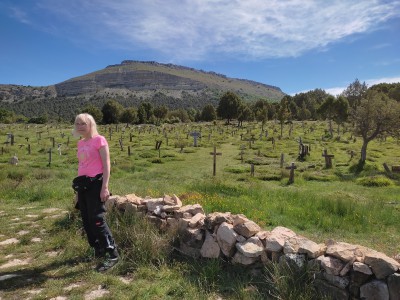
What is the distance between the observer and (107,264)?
510 cm

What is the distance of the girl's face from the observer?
503cm

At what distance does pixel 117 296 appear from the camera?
14.1ft

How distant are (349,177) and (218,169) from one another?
296 inches

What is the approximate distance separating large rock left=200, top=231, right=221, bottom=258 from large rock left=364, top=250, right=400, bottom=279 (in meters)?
2.16

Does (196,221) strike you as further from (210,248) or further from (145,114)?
(145,114)

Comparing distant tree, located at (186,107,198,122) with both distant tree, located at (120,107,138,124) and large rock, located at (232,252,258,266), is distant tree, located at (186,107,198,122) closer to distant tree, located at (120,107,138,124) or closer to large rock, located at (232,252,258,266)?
distant tree, located at (120,107,138,124)

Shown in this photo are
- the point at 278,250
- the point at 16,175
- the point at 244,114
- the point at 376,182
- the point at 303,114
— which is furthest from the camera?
the point at 303,114

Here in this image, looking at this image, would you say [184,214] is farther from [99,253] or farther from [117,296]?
[117,296]

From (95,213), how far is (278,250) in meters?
2.74

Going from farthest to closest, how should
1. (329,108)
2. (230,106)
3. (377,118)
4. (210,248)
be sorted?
1. (230,106)
2. (329,108)
3. (377,118)
4. (210,248)

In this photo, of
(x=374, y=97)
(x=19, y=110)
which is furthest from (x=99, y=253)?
(x=19, y=110)

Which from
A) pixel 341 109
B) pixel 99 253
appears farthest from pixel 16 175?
pixel 341 109

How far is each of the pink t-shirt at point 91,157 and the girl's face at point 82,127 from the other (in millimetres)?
127

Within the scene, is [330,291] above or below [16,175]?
above
